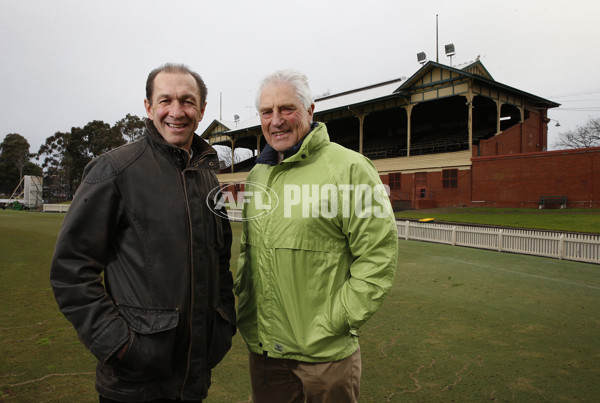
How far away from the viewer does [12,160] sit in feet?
236

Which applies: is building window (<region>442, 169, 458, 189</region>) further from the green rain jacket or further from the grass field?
the green rain jacket

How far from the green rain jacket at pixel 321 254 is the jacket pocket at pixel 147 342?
0.54 meters

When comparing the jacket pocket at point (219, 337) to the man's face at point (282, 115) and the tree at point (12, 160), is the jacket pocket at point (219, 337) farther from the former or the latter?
the tree at point (12, 160)

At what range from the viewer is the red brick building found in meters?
22.1

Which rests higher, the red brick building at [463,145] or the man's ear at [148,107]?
the red brick building at [463,145]

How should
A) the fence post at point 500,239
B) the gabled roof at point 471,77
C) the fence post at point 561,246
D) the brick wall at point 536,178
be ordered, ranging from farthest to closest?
the gabled roof at point 471,77 < the brick wall at point 536,178 < the fence post at point 500,239 < the fence post at point 561,246

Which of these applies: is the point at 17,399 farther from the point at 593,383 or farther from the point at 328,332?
the point at 593,383

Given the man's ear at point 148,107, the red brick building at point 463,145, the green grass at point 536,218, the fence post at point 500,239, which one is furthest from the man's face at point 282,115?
the red brick building at point 463,145

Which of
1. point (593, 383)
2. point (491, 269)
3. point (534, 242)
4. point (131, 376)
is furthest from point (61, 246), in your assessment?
point (534, 242)

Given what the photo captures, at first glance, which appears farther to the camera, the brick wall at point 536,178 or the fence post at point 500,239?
the brick wall at point 536,178

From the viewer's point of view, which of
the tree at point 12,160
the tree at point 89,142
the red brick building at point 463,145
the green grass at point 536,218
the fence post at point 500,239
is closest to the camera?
the fence post at point 500,239

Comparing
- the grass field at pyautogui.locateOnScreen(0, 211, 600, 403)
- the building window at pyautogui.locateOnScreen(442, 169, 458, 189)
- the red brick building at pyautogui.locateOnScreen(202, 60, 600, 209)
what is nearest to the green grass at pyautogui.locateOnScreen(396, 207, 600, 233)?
the red brick building at pyautogui.locateOnScreen(202, 60, 600, 209)

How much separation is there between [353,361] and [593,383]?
300cm

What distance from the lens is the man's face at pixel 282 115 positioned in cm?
207
